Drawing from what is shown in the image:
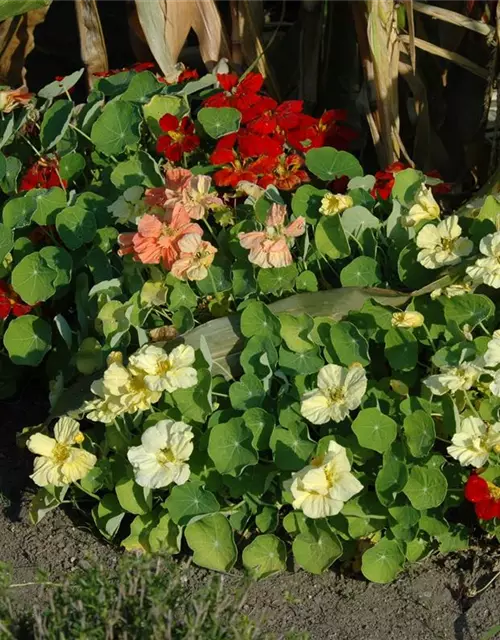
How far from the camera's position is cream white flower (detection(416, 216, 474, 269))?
94.8 inches

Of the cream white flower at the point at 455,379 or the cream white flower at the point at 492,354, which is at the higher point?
the cream white flower at the point at 492,354

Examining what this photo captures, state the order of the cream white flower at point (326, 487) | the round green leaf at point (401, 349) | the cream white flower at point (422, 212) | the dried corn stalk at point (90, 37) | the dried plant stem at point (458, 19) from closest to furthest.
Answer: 1. the cream white flower at point (326, 487)
2. the round green leaf at point (401, 349)
3. the cream white flower at point (422, 212)
4. the dried plant stem at point (458, 19)
5. the dried corn stalk at point (90, 37)

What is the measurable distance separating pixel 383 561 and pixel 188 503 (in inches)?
16.3

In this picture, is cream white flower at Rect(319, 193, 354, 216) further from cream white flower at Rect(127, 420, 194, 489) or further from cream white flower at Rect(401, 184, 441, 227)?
cream white flower at Rect(127, 420, 194, 489)

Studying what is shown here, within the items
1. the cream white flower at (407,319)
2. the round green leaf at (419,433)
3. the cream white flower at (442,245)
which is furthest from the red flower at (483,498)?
the cream white flower at (442,245)

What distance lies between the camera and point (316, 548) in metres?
2.32

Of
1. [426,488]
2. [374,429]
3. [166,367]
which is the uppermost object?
[166,367]

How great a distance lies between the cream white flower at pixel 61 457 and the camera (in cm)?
233

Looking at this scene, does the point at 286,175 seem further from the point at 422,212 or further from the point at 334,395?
the point at 334,395

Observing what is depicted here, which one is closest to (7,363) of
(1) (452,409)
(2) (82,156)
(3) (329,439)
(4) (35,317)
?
(4) (35,317)

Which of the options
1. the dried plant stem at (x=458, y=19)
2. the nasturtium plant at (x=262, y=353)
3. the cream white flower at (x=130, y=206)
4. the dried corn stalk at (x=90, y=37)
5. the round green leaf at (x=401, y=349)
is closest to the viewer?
the nasturtium plant at (x=262, y=353)

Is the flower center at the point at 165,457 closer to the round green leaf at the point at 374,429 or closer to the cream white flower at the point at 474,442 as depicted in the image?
the round green leaf at the point at 374,429

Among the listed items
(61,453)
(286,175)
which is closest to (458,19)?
(286,175)

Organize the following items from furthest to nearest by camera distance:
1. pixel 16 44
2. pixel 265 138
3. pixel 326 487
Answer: pixel 16 44, pixel 265 138, pixel 326 487
